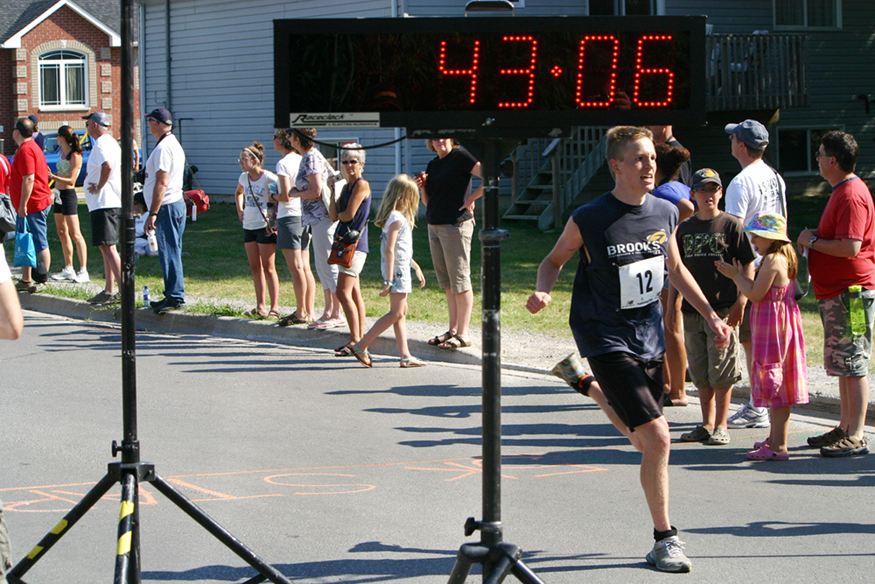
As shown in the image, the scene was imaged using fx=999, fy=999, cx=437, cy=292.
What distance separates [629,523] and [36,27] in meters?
44.7

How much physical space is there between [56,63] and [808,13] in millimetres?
32610

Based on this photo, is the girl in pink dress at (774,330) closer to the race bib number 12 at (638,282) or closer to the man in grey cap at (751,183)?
the man in grey cap at (751,183)

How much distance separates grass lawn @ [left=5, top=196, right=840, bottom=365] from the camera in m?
10.9

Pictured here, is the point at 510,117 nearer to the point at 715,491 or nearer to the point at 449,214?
the point at 715,491

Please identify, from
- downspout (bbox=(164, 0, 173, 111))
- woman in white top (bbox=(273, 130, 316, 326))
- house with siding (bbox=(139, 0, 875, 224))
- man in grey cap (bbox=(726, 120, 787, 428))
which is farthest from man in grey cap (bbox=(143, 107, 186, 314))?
downspout (bbox=(164, 0, 173, 111))

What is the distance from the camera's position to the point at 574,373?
488 cm

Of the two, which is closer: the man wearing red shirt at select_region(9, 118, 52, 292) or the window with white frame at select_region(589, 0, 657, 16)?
the man wearing red shirt at select_region(9, 118, 52, 292)

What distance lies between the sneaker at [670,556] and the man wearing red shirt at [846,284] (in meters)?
2.25

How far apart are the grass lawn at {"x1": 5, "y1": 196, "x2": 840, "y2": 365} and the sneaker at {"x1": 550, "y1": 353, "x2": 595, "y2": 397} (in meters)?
4.43

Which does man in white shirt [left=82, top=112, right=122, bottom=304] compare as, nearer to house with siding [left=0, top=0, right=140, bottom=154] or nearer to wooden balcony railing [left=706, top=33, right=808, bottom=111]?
wooden balcony railing [left=706, top=33, right=808, bottom=111]

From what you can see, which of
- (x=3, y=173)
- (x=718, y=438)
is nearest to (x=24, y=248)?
(x=3, y=173)

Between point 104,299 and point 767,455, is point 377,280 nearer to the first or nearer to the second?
point 104,299

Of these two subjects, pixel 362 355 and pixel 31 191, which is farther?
pixel 31 191

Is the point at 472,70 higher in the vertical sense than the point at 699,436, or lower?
higher
